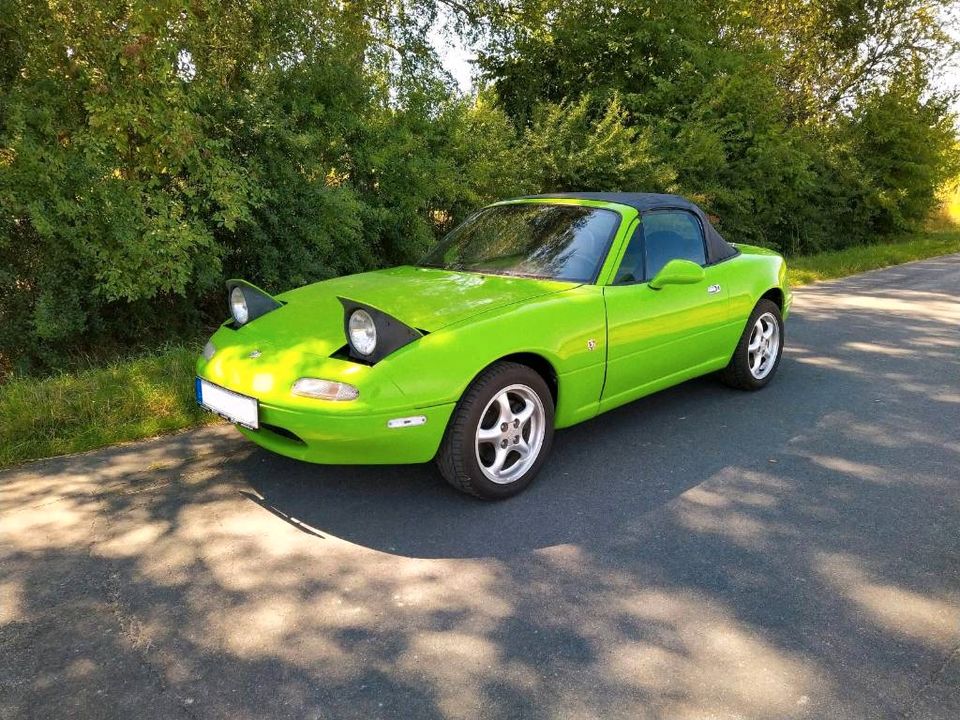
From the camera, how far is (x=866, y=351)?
259 inches

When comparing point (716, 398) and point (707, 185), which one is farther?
point (707, 185)

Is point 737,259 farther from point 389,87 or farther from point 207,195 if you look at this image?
point 389,87

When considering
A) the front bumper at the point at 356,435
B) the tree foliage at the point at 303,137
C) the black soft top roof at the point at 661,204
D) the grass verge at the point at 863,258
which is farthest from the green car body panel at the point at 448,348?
the grass verge at the point at 863,258

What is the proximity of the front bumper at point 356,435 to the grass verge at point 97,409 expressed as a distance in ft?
5.03

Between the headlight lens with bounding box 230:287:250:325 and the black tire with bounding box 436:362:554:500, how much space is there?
1473 mm

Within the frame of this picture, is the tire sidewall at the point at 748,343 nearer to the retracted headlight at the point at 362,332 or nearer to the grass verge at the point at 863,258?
the retracted headlight at the point at 362,332

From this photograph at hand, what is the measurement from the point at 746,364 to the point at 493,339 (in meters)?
2.54

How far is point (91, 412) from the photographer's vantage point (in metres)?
4.57

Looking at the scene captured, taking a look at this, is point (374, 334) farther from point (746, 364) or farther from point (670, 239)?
point (746, 364)

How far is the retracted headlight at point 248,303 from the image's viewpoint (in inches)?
162

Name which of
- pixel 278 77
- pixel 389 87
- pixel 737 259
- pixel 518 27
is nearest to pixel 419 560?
pixel 737 259

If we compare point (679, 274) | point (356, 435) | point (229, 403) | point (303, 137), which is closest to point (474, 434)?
point (356, 435)

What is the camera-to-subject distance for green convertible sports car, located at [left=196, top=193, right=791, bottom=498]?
3.27 m

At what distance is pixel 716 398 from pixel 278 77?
18.1 ft
